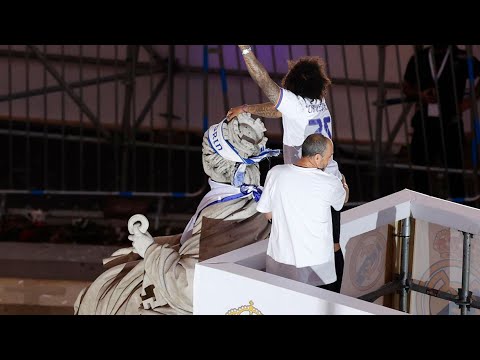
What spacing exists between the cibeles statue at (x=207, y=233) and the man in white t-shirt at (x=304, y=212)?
697mm

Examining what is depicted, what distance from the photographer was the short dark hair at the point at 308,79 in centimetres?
724

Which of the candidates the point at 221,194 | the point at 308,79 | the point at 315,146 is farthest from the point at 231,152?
the point at 315,146

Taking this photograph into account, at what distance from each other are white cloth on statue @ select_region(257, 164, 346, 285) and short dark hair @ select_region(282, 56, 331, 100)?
0.94 m

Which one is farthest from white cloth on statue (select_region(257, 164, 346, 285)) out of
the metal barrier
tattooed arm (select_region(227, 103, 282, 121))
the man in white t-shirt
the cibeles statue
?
the metal barrier

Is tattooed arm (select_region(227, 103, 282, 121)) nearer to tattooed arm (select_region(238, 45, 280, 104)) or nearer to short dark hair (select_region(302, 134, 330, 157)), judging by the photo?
tattooed arm (select_region(238, 45, 280, 104))

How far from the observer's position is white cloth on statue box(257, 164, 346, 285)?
6328mm

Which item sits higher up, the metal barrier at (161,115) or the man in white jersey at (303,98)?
the metal barrier at (161,115)

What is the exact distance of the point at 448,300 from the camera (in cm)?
718

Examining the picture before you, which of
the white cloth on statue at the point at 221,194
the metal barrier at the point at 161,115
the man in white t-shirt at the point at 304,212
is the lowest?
the man in white t-shirt at the point at 304,212

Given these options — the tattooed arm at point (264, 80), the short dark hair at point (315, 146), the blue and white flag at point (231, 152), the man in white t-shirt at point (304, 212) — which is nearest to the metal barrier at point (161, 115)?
the tattooed arm at point (264, 80)

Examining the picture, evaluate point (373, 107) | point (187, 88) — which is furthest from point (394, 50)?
point (187, 88)

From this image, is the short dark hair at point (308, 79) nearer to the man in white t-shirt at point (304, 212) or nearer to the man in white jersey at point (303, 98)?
the man in white jersey at point (303, 98)
